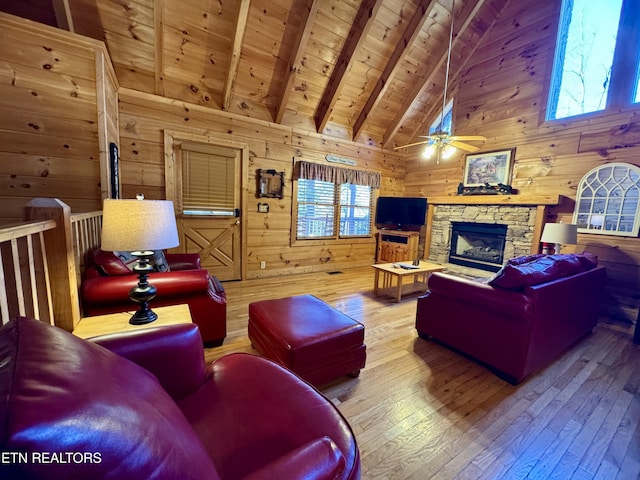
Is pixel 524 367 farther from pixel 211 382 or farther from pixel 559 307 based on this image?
pixel 211 382

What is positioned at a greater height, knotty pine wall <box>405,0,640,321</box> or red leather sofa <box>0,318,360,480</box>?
knotty pine wall <box>405,0,640,321</box>

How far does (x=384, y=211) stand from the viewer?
19.6ft

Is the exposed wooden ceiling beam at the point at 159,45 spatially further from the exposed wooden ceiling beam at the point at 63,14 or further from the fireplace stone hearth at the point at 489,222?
the fireplace stone hearth at the point at 489,222

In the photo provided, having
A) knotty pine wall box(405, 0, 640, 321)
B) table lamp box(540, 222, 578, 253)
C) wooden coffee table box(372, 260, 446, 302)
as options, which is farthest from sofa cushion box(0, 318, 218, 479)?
knotty pine wall box(405, 0, 640, 321)

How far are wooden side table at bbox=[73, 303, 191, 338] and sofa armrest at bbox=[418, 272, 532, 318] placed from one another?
6.89 ft

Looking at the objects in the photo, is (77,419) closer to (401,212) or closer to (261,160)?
(261,160)

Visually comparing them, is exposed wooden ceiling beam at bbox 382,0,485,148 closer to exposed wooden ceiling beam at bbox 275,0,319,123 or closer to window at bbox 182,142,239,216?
exposed wooden ceiling beam at bbox 275,0,319,123

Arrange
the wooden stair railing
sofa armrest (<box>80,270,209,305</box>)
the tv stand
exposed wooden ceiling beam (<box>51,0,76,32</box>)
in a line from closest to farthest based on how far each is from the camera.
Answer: the wooden stair railing
sofa armrest (<box>80,270,209,305</box>)
exposed wooden ceiling beam (<box>51,0,76,32</box>)
the tv stand

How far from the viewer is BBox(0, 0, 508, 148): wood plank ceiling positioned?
10.2 feet

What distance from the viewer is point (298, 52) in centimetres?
366

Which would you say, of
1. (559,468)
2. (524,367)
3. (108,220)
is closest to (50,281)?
(108,220)

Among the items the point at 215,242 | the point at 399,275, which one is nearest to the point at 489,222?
the point at 399,275

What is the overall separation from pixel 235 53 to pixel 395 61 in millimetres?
2534

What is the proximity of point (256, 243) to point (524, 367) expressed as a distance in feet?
12.6
